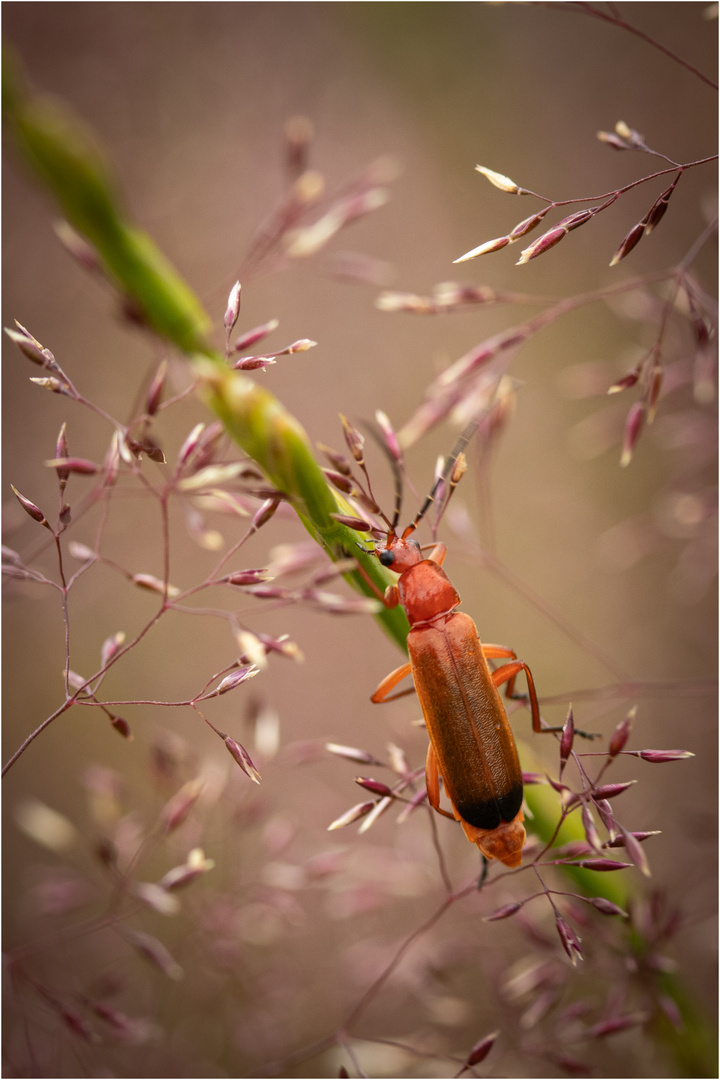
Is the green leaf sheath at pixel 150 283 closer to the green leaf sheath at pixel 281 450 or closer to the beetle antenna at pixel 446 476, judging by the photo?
Answer: the green leaf sheath at pixel 281 450

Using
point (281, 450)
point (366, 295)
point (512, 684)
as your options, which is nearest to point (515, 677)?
point (512, 684)

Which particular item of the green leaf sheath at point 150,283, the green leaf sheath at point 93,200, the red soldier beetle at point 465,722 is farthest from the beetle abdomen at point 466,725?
the green leaf sheath at point 93,200

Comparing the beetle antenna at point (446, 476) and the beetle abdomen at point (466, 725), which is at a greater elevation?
the beetle antenna at point (446, 476)

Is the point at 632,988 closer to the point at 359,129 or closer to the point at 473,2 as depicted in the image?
the point at 359,129

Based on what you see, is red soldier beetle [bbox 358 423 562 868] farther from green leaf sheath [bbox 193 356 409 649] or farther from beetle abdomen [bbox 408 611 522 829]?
green leaf sheath [bbox 193 356 409 649]

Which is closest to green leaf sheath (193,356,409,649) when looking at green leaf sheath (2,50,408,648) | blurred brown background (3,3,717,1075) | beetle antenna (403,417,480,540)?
green leaf sheath (2,50,408,648)

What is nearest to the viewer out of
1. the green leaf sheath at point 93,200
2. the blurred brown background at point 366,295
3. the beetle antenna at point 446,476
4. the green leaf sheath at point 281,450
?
the green leaf sheath at point 93,200
